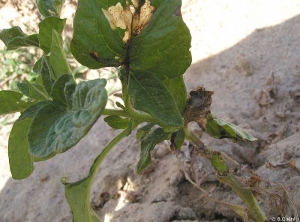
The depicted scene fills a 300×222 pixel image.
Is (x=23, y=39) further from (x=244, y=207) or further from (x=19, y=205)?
(x=19, y=205)

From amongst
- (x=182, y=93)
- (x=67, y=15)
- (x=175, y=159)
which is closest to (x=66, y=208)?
(x=175, y=159)

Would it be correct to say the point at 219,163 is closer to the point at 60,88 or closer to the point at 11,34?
the point at 60,88

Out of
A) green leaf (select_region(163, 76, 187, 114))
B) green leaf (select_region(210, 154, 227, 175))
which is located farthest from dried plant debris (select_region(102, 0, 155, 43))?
green leaf (select_region(210, 154, 227, 175))

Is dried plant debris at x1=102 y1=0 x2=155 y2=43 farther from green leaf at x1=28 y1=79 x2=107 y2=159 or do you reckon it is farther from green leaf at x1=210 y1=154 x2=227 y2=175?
green leaf at x1=210 y1=154 x2=227 y2=175

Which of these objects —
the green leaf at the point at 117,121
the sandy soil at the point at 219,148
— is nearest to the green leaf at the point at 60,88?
the green leaf at the point at 117,121

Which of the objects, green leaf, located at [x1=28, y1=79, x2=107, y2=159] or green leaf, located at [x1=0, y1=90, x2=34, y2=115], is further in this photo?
green leaf, located at [x1=0, y1=90, x2=34, y2=115]
